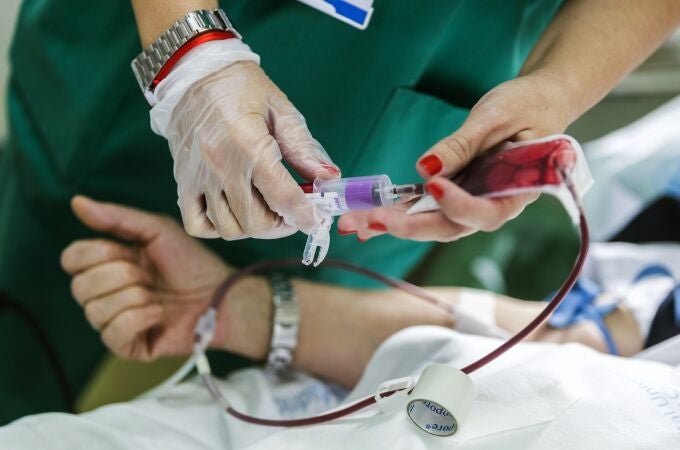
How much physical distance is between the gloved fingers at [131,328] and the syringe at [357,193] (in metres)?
0.39

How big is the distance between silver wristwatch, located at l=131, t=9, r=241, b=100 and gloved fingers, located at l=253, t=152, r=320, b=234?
150 millimetres

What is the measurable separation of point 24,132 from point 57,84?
151 millimetres

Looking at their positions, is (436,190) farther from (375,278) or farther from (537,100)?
(375,278)

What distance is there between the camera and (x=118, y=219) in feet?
3.03

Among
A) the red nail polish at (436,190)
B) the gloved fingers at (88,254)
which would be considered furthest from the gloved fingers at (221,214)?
the gloved fingers at (88,254)

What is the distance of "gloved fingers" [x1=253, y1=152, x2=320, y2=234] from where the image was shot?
59 centimetres

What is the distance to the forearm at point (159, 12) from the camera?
2.10ft

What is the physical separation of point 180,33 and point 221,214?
180 millimetres

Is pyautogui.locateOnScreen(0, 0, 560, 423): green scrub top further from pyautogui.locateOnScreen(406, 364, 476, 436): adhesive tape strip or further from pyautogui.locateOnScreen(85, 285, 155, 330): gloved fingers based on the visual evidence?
pyautogui.locateOnScreen(406, 364, 476, 436): adhesive tape strip

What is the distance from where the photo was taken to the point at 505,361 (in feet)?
2.34

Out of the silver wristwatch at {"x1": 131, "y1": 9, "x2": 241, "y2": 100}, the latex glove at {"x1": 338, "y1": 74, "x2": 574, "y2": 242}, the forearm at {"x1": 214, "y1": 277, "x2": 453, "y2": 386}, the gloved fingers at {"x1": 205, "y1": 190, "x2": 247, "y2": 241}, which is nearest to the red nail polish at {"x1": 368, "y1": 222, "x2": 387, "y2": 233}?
the latex glove at {"x1": 338, "y1": 74, "x2": 574, "y2": 242}

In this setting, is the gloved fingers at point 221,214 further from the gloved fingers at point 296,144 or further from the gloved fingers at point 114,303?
the gloved fingers at point 114,303

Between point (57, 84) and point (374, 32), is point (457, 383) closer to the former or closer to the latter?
point (374, 32)

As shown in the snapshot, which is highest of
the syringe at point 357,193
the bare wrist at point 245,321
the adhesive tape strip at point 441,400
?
the syringe at point 357,193
